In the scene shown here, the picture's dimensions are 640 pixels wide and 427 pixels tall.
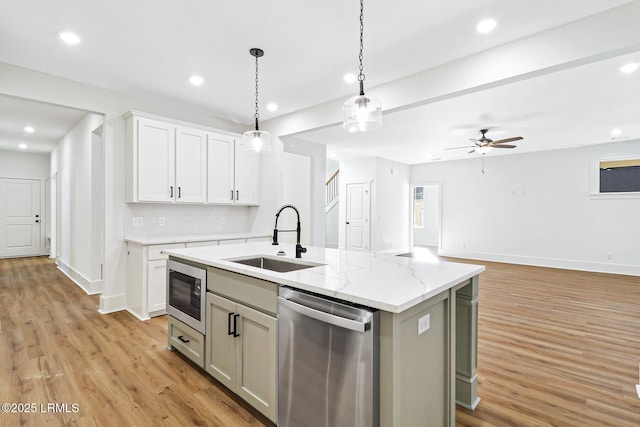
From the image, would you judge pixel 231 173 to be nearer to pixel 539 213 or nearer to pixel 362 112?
pixel 362 112

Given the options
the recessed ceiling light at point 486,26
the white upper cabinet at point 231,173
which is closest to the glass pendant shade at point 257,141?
the white upper cabinet at point 231,173

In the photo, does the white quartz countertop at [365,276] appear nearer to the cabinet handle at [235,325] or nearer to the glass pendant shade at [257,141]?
the cabinet handle at [235,325]

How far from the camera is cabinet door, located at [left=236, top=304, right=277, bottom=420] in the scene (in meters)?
1.78

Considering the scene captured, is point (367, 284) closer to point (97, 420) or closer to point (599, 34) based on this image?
point (97, 420)

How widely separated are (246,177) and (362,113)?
10.8ft

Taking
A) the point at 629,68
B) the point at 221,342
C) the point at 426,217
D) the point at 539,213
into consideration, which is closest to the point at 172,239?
the point at 221,342

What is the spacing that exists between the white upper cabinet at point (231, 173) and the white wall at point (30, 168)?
6.75 meters

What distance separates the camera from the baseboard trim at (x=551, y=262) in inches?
251

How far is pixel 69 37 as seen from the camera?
2803 mm

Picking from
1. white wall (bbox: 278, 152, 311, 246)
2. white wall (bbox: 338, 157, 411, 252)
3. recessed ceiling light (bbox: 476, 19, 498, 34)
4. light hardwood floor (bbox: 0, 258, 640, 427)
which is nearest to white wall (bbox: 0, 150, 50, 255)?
light hardwood floor (bbox: 0, 258, 640, 427)

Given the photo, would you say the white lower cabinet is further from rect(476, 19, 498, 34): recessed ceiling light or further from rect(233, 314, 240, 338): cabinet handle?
rect(476, 19, 498, 34): recessed ceiling light

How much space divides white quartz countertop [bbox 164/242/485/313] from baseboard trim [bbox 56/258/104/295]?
3.03m

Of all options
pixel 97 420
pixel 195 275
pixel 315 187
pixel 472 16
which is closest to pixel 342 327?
pixel 195 275

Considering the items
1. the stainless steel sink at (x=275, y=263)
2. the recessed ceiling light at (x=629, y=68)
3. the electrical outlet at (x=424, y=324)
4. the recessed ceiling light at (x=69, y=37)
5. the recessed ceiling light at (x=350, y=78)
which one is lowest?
the electrical outlet at (x=424, y=324)
